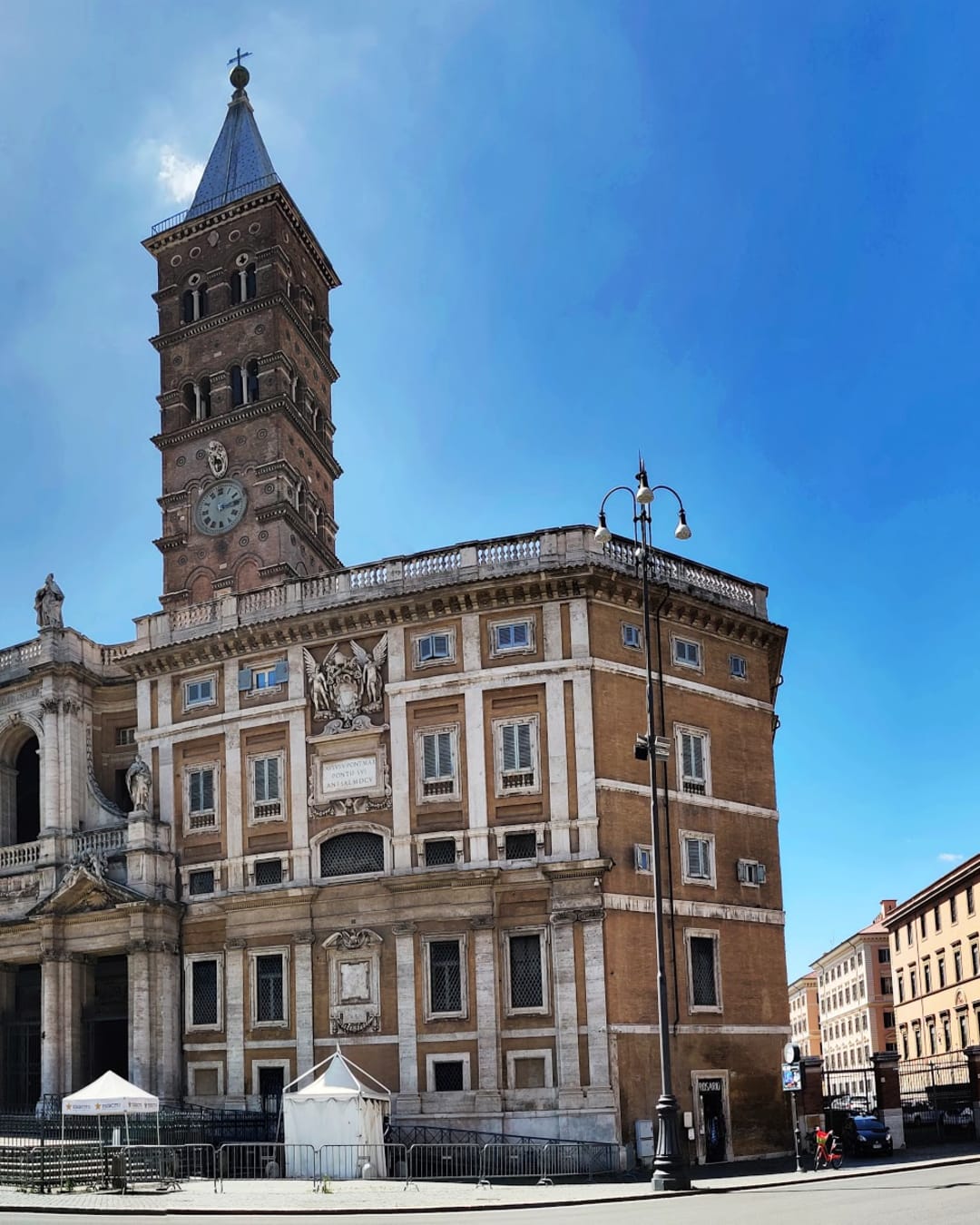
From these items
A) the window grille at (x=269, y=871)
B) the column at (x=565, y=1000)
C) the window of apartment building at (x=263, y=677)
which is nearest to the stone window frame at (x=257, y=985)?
the window grille at (x=269, y=871)

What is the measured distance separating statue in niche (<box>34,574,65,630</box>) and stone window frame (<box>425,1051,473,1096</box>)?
21.4m

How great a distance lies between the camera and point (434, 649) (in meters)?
45.7

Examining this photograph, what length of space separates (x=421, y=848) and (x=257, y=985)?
24.3ft

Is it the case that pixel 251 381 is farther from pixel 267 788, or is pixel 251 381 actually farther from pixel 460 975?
pixel 460 975

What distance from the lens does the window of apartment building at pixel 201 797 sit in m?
48.3

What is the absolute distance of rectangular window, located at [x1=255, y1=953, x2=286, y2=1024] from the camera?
45.5m

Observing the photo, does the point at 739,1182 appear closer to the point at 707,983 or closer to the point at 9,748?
the point at 707,983

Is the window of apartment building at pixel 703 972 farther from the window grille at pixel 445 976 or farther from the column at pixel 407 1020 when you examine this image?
the column at pixel 407 1020

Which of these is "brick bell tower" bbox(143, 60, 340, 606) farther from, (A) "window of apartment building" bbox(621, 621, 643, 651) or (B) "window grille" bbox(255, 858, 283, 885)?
(A) "window of apartment building" bbox(621, 621, 643, 651)

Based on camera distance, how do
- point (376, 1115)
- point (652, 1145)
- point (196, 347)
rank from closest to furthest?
point (376, 1115), point (652, 1145), point (196, 347)

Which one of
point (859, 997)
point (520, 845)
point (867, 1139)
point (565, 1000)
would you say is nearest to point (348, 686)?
point (520, 845)

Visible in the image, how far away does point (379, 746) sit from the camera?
45594mm

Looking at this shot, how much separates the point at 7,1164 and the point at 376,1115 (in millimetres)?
9317

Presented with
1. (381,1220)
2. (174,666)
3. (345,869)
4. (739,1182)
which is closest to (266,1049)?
(345,869)
